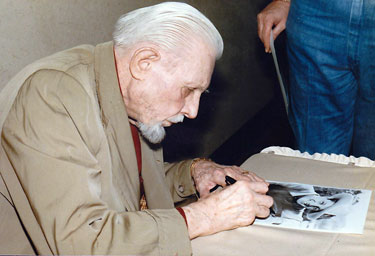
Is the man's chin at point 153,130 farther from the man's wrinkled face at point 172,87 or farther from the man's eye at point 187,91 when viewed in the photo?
the man's eye at point 187,91

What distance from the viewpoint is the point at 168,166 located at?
6.45ft

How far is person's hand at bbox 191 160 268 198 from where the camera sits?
69.4 inches

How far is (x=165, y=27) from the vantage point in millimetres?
1392

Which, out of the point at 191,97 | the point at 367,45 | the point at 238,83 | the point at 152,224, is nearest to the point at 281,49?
the point at 238,83

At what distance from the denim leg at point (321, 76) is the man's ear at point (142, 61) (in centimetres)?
87

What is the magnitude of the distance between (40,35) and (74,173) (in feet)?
3.76

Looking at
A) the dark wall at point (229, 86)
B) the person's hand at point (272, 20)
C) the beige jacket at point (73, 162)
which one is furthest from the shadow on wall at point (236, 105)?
the beige jacket at point (73, 162)

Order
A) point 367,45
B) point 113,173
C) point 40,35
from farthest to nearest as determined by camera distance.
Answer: point 40,35
point 367,45
point 113,173

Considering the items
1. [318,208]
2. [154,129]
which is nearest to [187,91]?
[154,129]

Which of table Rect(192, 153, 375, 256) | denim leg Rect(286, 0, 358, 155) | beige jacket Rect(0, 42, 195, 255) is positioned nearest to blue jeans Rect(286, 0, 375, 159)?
denim leg Rect(286, 0, 358, 155)

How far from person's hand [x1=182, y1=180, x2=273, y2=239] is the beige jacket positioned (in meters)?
0.06

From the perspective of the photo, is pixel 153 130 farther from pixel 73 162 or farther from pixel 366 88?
pixel 366 88

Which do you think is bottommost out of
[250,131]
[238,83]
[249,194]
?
[250,131]

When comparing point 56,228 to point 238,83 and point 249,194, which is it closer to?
point 249,194
